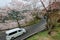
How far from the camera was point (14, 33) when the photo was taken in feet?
7.79

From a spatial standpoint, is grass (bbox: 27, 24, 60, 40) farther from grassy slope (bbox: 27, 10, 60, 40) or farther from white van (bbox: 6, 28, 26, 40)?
white van (bbox: 6, 28, 26, 40)

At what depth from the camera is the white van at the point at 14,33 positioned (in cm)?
234

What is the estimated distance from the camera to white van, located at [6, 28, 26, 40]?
2344 mm

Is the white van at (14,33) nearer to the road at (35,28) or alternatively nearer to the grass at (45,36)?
the road at (35,28)

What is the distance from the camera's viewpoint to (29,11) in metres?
2.53

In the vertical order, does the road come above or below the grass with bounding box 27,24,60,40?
above

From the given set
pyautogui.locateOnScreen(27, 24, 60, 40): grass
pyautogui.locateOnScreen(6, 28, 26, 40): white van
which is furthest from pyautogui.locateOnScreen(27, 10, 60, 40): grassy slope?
pyautogui.locateOnScreen(6, 28, 26, 40): white van

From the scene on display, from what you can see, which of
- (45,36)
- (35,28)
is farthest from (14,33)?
(45,36)

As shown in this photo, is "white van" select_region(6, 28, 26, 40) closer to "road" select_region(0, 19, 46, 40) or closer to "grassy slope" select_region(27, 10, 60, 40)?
"road" select_region(0, 19, 46, 40)

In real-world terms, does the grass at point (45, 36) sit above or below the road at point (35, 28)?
below

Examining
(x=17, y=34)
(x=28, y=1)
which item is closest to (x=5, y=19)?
(x=17, y=34)

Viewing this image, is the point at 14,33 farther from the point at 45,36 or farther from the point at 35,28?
the point at 45,36

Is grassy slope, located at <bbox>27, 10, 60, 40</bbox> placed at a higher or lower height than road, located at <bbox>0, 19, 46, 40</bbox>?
lower

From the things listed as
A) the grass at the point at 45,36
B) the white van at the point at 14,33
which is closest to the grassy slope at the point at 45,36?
the grass at the point at 45,36
